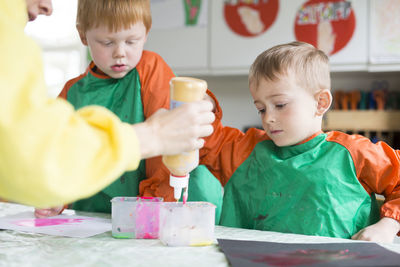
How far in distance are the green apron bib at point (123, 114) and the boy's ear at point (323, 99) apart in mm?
362

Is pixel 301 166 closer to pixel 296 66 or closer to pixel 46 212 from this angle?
pixel 296 66

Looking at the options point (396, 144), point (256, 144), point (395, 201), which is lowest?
point (396, 144)

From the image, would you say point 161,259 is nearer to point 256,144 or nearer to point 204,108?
point 204,108

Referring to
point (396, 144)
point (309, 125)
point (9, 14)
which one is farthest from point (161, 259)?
point (396, 144)

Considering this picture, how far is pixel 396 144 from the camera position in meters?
2.33

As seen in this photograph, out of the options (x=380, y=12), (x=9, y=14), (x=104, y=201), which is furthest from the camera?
(x=380, y=12)

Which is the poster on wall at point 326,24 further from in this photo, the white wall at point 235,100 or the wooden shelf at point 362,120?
the white wall at point 235,100

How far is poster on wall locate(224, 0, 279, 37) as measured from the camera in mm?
2410

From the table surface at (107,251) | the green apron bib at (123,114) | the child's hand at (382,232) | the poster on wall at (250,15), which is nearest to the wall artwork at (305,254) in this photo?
the table surface at (107,251)

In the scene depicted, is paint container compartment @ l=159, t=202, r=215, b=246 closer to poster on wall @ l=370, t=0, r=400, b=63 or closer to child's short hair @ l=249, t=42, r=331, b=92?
child's short hair @ l=249, t=42, r=331, b=92

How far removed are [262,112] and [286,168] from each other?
0.54 ft

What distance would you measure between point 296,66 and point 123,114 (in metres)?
0.52

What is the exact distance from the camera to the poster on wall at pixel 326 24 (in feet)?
7.45

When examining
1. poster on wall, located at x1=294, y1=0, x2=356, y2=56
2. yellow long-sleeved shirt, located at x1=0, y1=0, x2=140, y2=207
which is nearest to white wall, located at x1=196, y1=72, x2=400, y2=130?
poster on wall, located at x1=294, y1=0, x2=356, y2=56
